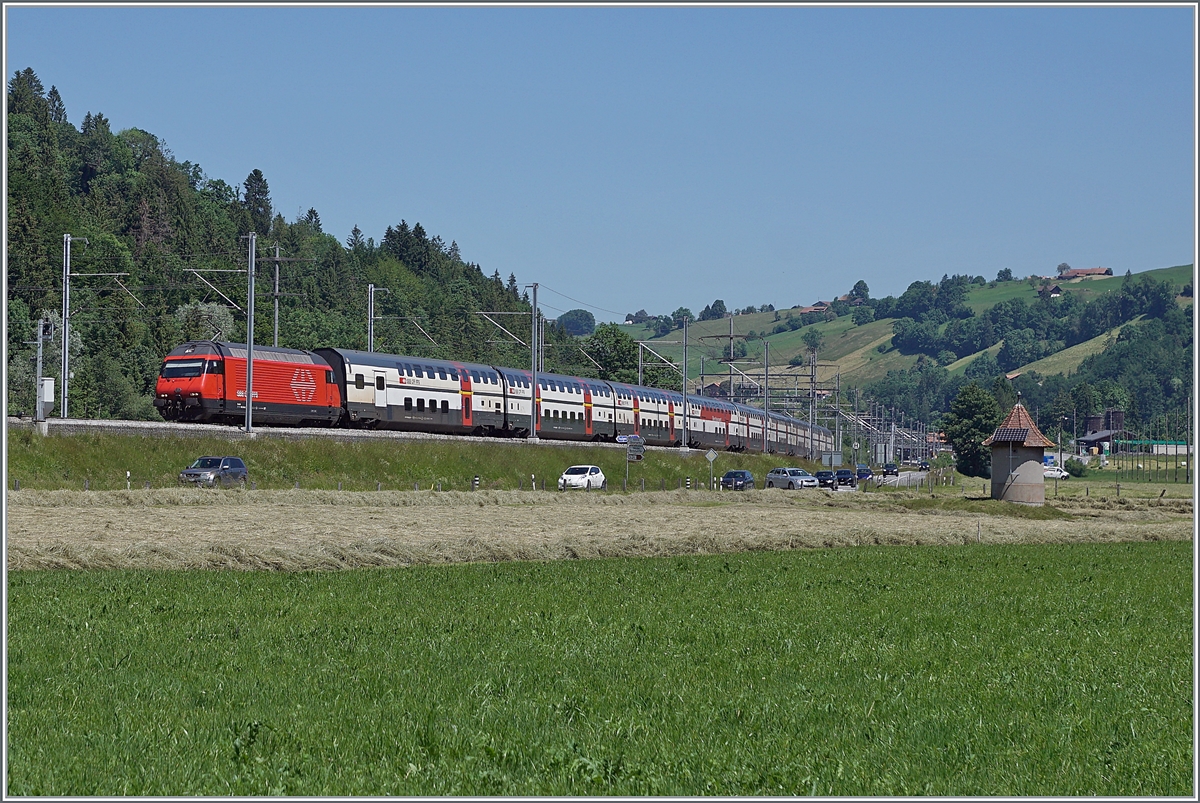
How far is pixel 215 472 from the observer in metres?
57.9

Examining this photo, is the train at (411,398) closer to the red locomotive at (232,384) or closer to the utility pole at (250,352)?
the red locomotive at (232,384)

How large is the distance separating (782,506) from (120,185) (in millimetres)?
146904

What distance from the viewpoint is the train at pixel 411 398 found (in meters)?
67.2

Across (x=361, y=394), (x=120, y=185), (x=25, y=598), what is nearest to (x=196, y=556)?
(x=25, y=598)

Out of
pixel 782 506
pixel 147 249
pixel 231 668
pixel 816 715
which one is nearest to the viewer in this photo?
pixel 816 715

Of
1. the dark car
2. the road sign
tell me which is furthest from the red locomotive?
the dark car

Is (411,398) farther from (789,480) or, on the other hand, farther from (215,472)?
(789,480)

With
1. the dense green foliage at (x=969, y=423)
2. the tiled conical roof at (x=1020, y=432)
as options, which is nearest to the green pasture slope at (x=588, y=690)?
the tiled conical roof at (x=1020, y=432)

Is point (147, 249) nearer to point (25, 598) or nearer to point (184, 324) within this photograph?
point (184, 324)

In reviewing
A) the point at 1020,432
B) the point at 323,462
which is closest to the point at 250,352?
the point at 323,462

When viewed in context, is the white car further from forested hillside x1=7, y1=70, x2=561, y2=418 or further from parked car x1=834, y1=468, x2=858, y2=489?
parked car x1=834, y1=468, x2=858, y2=489

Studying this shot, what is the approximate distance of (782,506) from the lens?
222ft

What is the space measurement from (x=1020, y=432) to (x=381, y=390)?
1354 inches

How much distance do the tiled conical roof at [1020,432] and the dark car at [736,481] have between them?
21875mm
